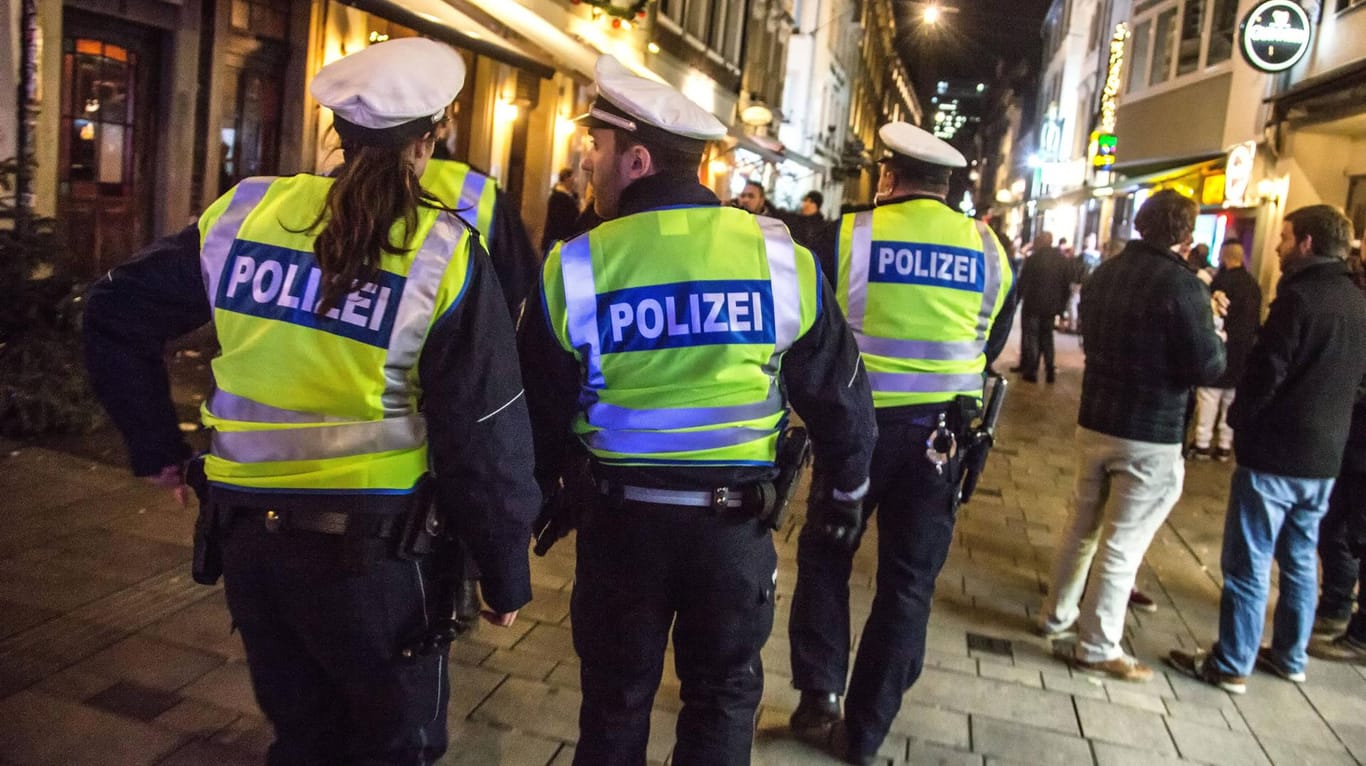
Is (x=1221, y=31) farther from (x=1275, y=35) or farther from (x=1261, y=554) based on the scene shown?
(x=1261, y=554)

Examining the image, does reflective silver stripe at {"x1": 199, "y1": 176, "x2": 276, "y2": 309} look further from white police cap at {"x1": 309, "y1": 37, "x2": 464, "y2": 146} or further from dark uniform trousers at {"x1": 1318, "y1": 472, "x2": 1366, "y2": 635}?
dark uniform trousers at {"x1": 1318, "y1": 472, "x2": 1366, "y2": 635}

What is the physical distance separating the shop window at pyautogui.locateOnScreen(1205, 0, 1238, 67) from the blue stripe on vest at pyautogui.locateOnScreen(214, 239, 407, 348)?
56.7 feet

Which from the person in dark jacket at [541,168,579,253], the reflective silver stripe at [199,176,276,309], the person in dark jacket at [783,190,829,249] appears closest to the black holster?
the reflective silver stripe at [199,176,276,309]

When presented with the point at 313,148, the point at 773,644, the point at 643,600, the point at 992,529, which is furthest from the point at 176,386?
the point at 643,600

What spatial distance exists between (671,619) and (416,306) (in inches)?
41.4

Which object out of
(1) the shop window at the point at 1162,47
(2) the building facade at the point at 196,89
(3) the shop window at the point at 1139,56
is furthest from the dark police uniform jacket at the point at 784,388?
(3) the shop window at the point at 1139,56

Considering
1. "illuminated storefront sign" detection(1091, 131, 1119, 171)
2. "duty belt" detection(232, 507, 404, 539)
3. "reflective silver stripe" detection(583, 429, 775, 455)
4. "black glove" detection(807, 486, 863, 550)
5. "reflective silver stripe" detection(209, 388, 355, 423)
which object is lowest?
"black glove" detection(807, 486, 863, 550)

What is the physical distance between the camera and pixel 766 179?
2620cm

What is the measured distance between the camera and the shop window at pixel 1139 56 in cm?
2098

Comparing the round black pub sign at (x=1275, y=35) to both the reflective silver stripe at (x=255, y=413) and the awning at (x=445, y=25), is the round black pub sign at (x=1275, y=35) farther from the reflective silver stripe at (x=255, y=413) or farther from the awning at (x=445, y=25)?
the reflective silver stripe at (x=255, y=413)

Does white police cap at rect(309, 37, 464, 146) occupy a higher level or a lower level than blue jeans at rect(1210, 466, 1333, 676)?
higher

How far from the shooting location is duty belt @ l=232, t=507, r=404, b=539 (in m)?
2.07

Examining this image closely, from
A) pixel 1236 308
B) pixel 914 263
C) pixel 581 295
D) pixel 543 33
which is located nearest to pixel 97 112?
pixel 543 33

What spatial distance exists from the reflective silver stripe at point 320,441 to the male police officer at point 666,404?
20.6 inches
